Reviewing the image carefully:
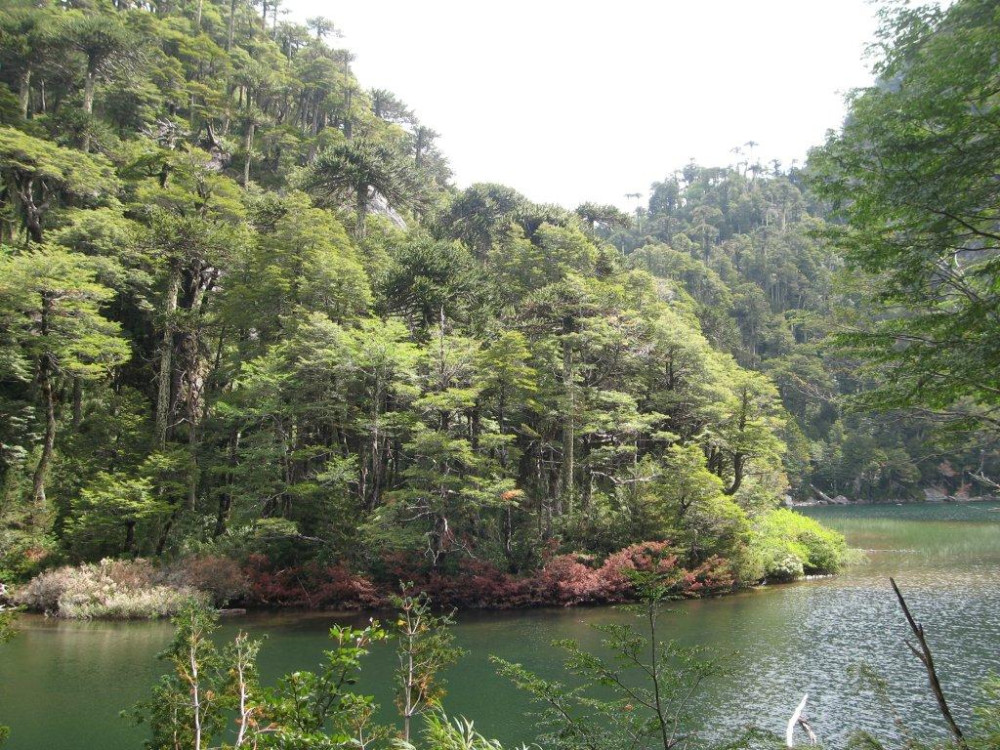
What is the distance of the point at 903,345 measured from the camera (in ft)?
26.9

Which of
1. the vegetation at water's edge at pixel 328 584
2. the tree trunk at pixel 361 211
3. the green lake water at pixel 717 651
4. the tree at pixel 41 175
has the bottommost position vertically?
the green lake water at pixel 717 651

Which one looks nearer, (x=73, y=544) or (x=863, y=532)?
(x=73, y=544)

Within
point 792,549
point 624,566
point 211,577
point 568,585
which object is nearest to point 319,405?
point 211,577

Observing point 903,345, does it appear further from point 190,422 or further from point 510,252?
point 510,252

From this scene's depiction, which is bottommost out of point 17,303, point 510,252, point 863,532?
point 863,532

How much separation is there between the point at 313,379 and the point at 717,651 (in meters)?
14.2

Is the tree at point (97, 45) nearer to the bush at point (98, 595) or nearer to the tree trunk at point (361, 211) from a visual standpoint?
the tree trunk at point (361, 211)

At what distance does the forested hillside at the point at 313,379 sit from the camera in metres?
19.1

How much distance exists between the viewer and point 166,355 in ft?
72.3

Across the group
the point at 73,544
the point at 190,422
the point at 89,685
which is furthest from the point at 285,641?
the point at 190,422

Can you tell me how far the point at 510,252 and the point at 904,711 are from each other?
2609 centimetres

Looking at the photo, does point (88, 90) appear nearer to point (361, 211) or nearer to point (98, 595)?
point (361, 211)

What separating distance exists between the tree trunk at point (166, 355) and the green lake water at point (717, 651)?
706 cm

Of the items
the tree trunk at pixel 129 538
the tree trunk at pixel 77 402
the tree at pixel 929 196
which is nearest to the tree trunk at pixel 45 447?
the tree trunk at pixel 77 402
